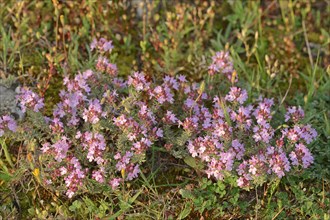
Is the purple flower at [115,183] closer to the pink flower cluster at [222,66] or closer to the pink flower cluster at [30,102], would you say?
the pink flower cluster at [30,102]

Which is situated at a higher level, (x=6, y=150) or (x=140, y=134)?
(x=140, y=134)

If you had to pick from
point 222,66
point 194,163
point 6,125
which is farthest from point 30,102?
point 222,66

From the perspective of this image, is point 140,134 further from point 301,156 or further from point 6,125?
point 301,156

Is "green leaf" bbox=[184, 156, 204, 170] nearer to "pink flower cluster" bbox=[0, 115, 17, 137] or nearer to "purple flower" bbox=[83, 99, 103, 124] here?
"purple flower" bbox=[83, 99, 103, 124]

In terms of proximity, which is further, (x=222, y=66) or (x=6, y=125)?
(x=222, y=66)

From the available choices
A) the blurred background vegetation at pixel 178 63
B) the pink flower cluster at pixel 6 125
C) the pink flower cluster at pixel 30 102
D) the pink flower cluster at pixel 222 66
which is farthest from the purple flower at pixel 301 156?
the pink flower cluster at pixel 6 125
